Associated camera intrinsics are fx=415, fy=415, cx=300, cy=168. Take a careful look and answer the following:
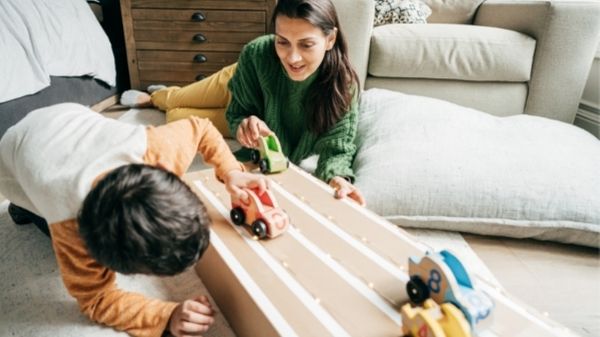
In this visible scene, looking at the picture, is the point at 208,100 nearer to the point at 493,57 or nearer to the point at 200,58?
the point at 200,58

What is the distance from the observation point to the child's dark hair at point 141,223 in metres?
0.49

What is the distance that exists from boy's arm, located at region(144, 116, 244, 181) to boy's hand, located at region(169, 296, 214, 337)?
219 millimetres

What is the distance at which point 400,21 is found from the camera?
1643 millimetres

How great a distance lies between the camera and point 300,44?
3.09 ft

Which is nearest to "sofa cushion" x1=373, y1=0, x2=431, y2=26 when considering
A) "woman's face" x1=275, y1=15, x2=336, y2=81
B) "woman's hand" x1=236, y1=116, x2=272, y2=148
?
"woman's face" x1=275, y1=15, x2=336, y2=81

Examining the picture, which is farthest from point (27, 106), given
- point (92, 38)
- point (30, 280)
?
point (30, 280)

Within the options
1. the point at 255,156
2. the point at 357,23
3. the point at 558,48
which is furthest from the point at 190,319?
the point at 558,48

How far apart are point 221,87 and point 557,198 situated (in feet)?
3.57

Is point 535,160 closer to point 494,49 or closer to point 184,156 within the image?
point 494,49

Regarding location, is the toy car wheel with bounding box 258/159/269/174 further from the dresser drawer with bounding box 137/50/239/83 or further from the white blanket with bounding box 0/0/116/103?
the dresser drawer with bounding box 137/50/239/83

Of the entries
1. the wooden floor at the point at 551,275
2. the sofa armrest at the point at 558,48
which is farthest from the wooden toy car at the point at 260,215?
the sofa armrest at the point at 558,48

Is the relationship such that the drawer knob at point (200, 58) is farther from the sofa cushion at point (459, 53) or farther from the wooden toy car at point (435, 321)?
the wooden toy car at point (435, 321)

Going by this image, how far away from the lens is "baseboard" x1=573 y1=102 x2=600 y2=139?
1548 millimetres

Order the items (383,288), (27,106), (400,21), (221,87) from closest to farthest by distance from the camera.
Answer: (383,288), (27,106), (221,87), (400,21)
